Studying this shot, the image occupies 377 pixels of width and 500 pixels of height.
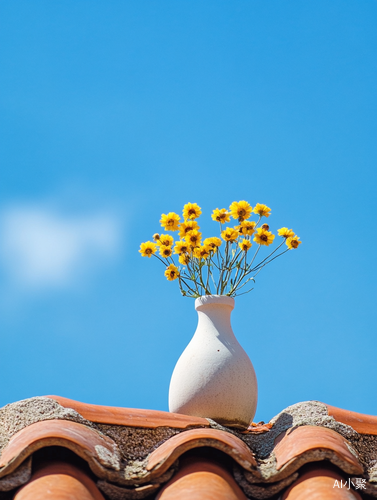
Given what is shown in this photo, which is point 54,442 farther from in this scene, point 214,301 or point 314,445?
point 214,301

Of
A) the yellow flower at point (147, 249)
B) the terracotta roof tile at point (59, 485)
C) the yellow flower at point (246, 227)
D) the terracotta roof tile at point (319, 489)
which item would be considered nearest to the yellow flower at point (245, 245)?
the yellow flower at point (246, 227)

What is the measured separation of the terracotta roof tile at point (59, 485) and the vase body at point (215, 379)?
31.9 inches

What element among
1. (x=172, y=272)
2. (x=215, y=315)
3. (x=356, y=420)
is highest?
(x=172, y=272)

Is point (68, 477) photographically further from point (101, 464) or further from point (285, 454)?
point (285, 454)

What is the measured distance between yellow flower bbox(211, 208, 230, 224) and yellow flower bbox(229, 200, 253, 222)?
7cm

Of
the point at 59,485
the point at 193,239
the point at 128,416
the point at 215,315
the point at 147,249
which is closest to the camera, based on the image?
the point at 59,485

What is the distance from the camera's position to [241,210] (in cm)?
307

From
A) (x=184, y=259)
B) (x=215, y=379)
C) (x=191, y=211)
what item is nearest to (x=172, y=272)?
(x=184, y=259)

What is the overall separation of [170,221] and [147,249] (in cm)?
19

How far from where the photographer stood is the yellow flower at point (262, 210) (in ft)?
10.2

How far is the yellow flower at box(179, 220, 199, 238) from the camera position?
9.88 feet

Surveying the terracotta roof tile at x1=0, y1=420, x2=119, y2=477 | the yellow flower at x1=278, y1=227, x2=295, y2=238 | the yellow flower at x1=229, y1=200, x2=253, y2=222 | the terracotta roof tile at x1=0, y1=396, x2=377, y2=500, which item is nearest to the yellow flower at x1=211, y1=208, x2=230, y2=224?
the yellow flower at x1=229, y1=200, x2=253, y2=222

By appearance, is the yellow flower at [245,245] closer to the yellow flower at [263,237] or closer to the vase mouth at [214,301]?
the yellow flower at [263,237]

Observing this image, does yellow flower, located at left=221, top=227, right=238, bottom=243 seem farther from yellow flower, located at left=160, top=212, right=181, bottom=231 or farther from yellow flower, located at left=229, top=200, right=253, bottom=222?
yellow flower, located at left=160, top=212, right=181, bottom=231
